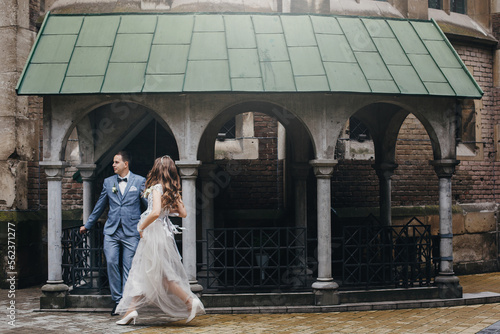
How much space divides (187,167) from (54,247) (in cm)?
223

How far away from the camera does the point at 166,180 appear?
26.7 ft

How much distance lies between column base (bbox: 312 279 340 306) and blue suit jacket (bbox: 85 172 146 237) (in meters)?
2.70

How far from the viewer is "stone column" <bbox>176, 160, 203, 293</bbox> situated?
9234mm

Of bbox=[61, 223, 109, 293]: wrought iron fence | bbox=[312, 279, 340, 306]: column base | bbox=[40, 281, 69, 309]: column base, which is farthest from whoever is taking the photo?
bbox=[61, 223, 109, 293]: wrought iron fence

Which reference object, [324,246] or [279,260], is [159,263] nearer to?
[279,260]

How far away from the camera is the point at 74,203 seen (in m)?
12.9

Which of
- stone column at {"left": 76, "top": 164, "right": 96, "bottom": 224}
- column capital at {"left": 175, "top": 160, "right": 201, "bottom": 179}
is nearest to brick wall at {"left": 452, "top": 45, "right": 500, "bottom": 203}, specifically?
column capital at {"left": 175, "top": 160, "right": 201, "bottom": 179}

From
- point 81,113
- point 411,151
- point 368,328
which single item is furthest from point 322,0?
point 368,328

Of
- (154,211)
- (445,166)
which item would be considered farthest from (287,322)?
(445,166)

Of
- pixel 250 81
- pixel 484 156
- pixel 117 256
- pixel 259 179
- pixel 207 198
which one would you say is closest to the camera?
pixel 117 256

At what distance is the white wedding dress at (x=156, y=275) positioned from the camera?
802cm

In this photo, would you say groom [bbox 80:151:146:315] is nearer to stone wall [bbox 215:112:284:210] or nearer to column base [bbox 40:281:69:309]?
column base [bbox 40:281:69:309]

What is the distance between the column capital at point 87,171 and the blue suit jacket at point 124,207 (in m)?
2.20

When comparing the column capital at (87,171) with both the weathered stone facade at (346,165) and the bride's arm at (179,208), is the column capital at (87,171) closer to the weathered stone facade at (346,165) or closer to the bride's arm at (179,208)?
the weathered stone facade at (346,165)
